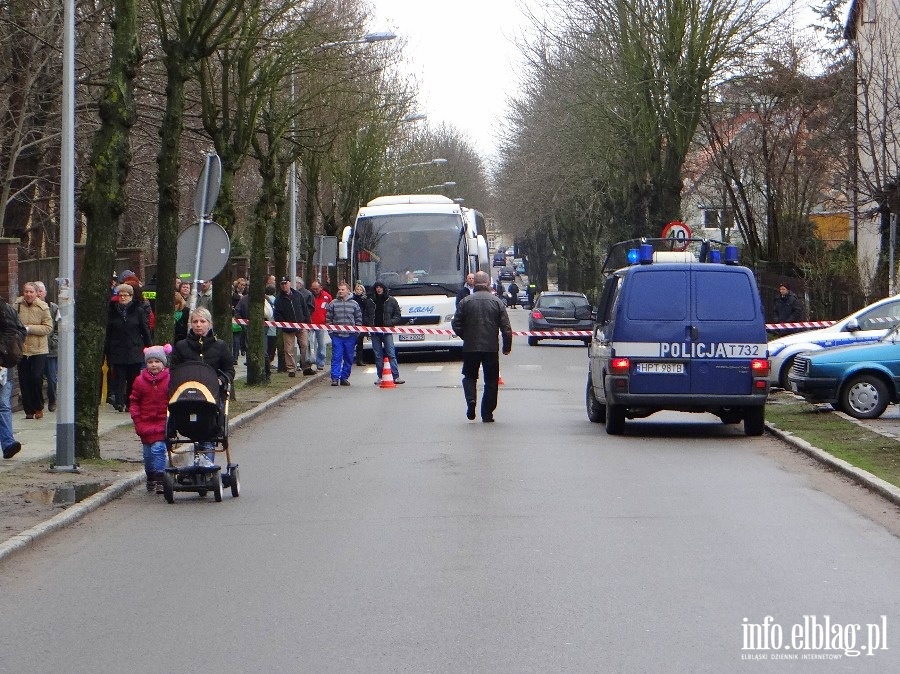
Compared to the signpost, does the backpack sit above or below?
below

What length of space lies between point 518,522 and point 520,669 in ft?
13.4

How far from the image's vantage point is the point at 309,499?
38.0 ft

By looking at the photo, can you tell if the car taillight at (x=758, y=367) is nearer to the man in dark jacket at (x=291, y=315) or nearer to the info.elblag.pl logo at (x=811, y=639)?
the info.elblag.pl logo at (x=811, y=639)

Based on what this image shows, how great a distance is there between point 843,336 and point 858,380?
12.4 ft

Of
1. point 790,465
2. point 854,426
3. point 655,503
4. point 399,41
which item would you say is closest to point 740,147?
point 399,41

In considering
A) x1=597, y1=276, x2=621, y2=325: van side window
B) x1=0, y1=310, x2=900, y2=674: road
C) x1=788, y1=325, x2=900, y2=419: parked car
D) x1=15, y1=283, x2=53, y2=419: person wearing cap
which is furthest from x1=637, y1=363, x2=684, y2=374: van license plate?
A: x1=15, y1=283, x2=53, y2=419: person wearing cap

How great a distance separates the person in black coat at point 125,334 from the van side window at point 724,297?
745 centimetres

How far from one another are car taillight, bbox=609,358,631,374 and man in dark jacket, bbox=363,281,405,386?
33.6ft

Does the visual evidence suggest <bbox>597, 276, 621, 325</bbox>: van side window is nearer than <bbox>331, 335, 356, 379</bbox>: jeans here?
Yes

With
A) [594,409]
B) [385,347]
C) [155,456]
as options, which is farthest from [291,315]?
[155,456]

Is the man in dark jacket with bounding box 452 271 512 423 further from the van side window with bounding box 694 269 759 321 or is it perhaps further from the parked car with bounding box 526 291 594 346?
the parked car with bounding box 526 291 594 346

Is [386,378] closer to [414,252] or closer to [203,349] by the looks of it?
[414,252]

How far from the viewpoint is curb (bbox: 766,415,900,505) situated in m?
11.5

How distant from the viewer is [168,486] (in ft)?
37.8
